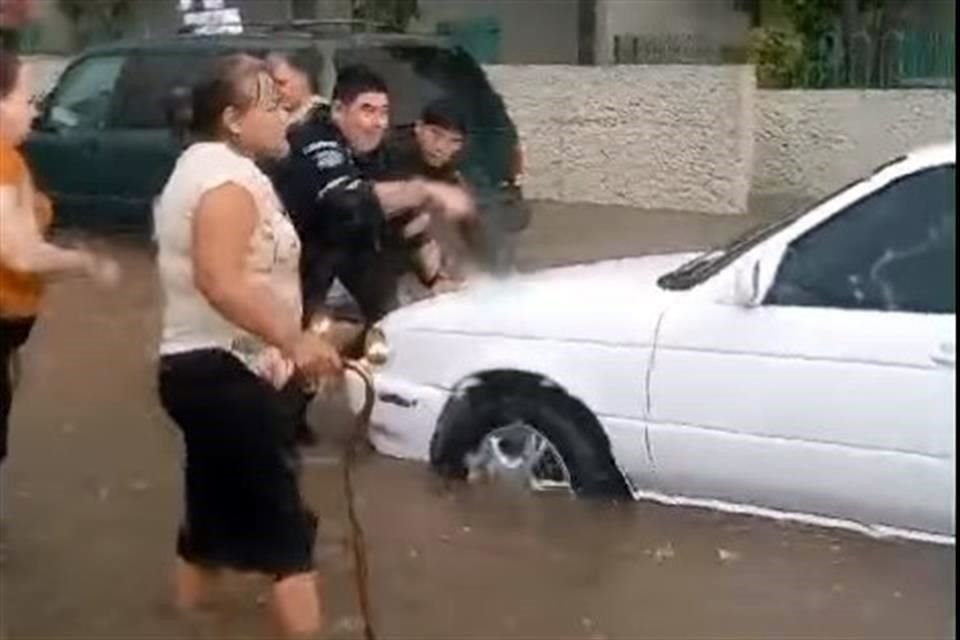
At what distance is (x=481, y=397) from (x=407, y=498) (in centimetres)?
46

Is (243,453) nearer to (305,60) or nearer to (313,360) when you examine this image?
(313,360)

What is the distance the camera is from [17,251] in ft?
22.8

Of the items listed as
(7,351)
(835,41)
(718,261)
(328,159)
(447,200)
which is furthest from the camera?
(835,41)

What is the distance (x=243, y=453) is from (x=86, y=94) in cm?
1168

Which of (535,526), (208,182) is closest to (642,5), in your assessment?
(535,526)

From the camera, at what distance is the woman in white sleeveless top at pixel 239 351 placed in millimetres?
5879

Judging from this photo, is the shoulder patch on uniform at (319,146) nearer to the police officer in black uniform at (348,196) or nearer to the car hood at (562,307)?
the police officer in black uniform at (348,196)

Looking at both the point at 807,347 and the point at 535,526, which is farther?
the point at 535,526

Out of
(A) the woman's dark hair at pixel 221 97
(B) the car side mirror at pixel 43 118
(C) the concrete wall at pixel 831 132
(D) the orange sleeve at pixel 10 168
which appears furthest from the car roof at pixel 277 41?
(A) the woman's dark hair at pixel 221 97

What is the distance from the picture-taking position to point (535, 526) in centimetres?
784

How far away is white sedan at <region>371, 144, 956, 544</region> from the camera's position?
720cm

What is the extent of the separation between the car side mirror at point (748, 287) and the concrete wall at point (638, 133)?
10.1m

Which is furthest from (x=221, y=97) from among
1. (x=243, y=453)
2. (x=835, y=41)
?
(x=835, y=41)

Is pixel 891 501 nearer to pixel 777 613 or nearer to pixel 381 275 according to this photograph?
pixel 777 613
